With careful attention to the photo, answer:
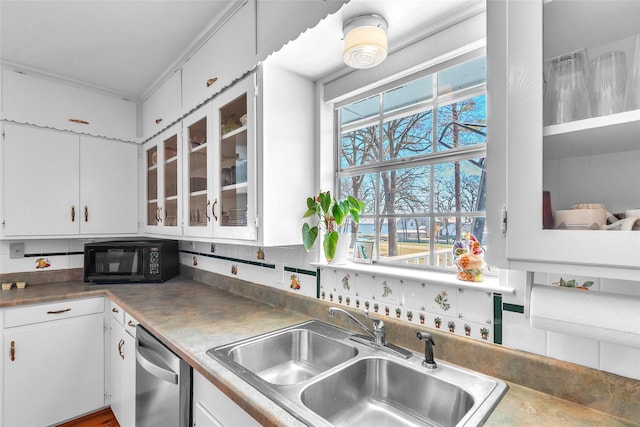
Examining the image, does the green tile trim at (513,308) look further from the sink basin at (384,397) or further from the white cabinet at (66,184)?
the white cabinet at (66,184)

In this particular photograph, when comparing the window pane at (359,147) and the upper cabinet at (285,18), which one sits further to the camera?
the window pane at (359,147)

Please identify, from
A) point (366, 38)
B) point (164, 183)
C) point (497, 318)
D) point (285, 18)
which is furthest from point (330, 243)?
point (164, 183)

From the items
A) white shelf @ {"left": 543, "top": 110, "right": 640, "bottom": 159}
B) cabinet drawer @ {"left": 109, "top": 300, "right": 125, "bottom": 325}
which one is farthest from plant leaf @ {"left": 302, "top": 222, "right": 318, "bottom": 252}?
cabinet drawer @ {"left": 109, "top": 300, "right": 125, "bottom": 325}

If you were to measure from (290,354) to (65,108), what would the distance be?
2.40 m

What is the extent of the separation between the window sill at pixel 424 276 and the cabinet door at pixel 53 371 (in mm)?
1754

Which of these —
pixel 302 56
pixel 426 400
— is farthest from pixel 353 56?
pixel 426 400

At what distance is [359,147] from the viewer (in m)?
1.68

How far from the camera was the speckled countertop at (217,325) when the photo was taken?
2.75 ft

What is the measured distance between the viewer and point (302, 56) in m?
1.47

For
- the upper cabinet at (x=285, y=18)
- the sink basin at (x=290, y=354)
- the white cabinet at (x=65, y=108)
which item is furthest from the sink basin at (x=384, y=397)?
the white cabinet at (x=65, y=108)

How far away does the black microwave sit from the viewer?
2438mm

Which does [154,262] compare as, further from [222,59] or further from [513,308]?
[513,308]

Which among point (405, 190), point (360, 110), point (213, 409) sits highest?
point (360, 110)

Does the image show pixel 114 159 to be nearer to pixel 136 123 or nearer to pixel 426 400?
pixel 136 123
